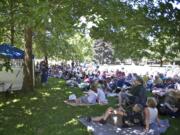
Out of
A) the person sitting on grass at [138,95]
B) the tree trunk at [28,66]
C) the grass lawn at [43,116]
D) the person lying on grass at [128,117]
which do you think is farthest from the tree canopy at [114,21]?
the tree trunk at [28,66]

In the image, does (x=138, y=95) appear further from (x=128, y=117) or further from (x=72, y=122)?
(x=72, y=122)

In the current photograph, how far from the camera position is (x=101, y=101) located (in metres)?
14.8

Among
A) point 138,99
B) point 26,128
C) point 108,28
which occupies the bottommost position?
point 26,128

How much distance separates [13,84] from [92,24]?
8.08 metres

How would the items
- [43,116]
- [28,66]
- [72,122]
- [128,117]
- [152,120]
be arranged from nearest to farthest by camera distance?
[152,120] → [128,117] → [72,122] → [43,116] → [28,66]

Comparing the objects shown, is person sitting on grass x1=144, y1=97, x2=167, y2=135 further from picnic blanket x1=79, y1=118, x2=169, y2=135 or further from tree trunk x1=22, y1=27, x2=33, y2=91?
tree trunk x1=22, y1=27, x2=33, y2=91

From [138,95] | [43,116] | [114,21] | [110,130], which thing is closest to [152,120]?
[110,130]

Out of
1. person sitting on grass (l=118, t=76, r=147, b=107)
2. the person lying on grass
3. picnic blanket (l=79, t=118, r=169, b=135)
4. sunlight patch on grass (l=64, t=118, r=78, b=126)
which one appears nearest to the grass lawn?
sunlight patch on grass (l=64, t=118, r=78, b=126)

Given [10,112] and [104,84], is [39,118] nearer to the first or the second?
[10,112]

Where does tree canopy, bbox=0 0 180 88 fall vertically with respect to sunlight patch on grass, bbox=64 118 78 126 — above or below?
above

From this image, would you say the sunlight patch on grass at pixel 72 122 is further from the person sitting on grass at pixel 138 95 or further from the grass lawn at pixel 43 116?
the person sitting on grass at pixel 138 95

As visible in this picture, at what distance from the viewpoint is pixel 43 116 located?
12.2 m

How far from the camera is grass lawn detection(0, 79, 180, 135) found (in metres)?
10.2

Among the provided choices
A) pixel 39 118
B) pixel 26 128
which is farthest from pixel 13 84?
pixel 26 128
